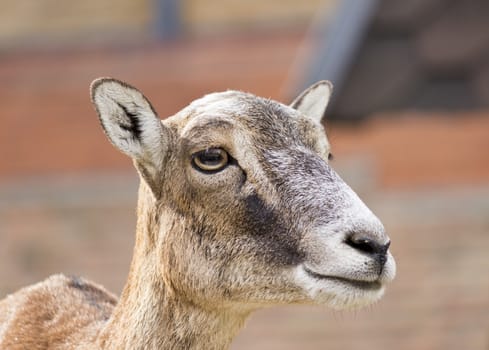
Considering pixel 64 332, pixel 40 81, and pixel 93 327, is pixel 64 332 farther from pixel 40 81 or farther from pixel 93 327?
pixel 40 81

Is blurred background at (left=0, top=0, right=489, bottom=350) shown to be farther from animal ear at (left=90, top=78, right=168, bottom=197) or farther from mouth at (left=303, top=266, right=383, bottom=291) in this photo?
mouth at (left=303, top=266, right=383, bottom=291)

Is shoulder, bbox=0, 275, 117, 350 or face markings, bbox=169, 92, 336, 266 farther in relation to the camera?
shoulder, bbox=0, 275, 117, 350

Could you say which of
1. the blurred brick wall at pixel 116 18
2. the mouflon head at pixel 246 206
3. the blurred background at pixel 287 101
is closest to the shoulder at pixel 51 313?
the mouflon head at pixel 246 206

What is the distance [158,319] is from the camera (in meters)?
4.42

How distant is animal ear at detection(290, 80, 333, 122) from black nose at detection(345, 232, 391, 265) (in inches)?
42.6

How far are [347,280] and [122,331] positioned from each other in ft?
2.85

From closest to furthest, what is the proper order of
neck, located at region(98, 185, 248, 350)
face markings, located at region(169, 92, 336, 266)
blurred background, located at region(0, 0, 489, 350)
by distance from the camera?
1. face markings, located at region(169, 92, 336, 266)
2. neck, located at region(98, 185, 248, 350)
3. blurred background, located at region(0, 0, 489, 350)

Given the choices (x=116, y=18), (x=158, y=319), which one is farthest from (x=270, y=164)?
(x=116, y=18)

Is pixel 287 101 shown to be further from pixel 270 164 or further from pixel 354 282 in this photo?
pixel 354 282

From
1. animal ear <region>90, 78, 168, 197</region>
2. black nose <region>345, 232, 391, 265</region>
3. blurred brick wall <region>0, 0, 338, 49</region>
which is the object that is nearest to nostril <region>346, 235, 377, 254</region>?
black nose <region>345, 232, 391, 265</region>

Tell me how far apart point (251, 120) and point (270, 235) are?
0.44 metres

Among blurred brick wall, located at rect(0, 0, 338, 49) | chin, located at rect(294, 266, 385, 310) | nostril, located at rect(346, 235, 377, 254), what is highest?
blurred brick wall, located at rect(0, 0, 338, 49)

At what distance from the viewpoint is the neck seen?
4363 mm

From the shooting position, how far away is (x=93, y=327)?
4.76 metres
